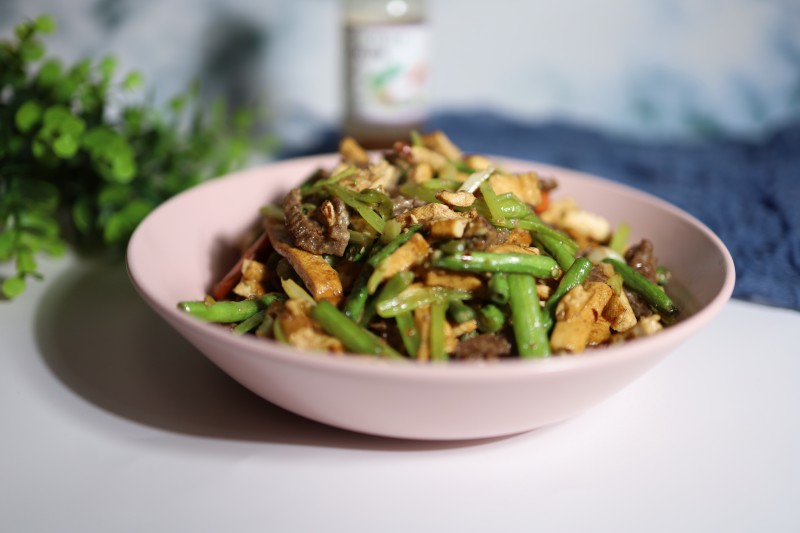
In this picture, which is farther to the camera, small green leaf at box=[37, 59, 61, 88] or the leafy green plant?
small green leaf at box=[37, 59, 61, 88]

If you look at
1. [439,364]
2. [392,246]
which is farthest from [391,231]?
[439,364]

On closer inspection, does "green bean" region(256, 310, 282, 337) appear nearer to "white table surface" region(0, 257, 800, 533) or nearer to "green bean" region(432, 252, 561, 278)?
"white table surface" region(0, 257, 800, 533)

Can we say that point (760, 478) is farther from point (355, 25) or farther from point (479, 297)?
point (355, 25)

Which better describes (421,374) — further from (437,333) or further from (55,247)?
(55,247)

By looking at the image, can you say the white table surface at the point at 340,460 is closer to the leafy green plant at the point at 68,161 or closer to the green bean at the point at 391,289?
the green bean at the point at 391,289

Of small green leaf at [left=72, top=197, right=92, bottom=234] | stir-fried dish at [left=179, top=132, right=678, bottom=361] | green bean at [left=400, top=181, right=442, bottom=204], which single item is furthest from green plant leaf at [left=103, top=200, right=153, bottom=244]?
green bean at [left=400, top=181, right=442, bottom=204]

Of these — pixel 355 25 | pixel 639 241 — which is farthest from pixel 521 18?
pixel 639 241

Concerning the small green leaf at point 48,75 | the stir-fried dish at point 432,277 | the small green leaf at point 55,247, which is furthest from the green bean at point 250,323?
the small green leaf at point 48,75
